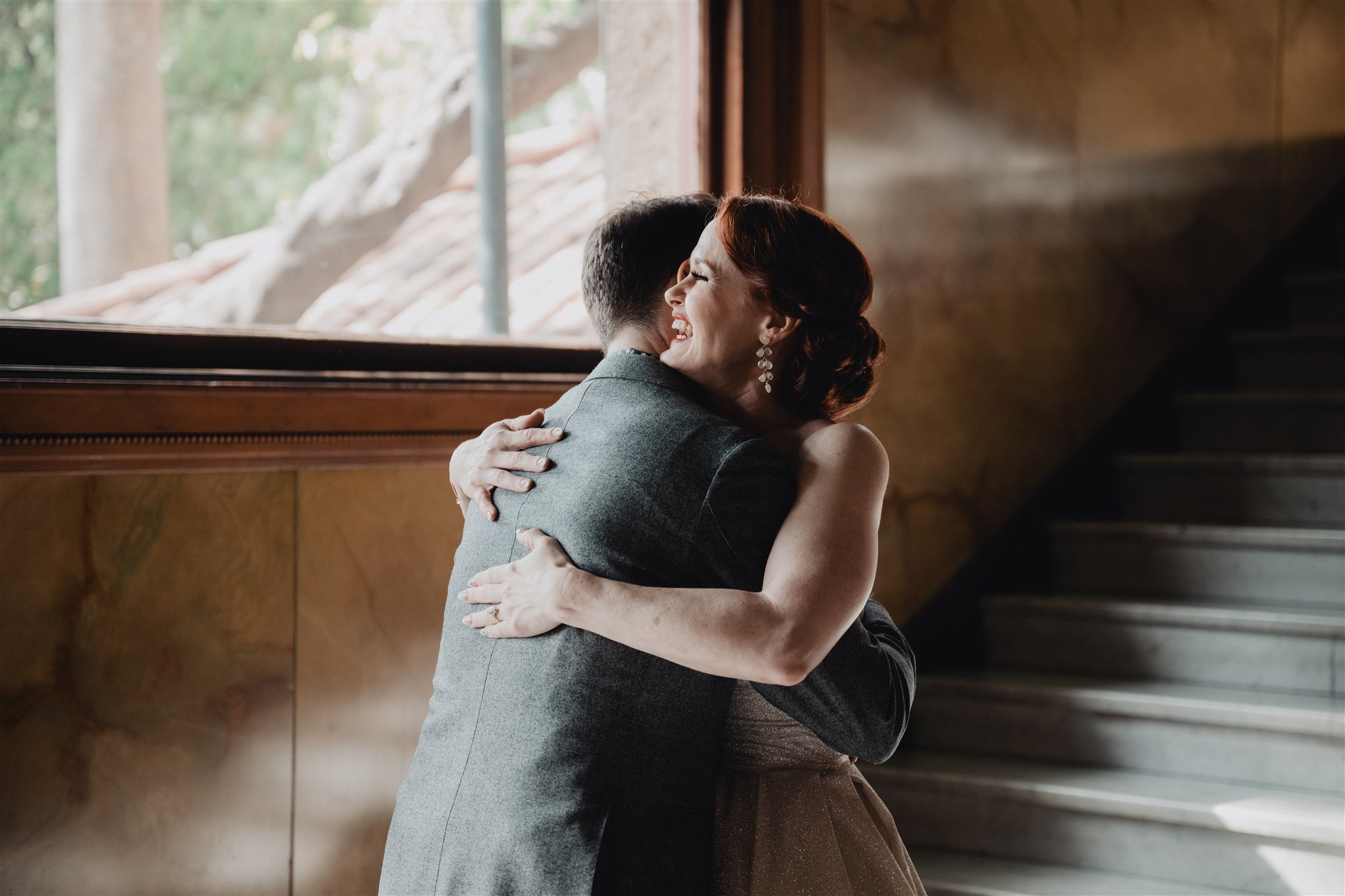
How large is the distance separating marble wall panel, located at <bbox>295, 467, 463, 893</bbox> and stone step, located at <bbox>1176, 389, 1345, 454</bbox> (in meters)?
2.94

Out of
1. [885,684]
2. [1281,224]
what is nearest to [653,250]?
[885,684]

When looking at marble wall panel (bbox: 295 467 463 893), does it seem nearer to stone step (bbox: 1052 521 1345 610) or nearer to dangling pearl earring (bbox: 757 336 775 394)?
dangling pearl earring (bbox: 757 336 775 394)

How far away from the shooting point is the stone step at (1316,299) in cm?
459

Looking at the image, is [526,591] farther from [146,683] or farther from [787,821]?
[146,683]

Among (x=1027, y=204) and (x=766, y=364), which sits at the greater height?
(x=1027, y=204)

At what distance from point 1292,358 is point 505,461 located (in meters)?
3.87

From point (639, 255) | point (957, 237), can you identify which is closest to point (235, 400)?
point (639, 255)

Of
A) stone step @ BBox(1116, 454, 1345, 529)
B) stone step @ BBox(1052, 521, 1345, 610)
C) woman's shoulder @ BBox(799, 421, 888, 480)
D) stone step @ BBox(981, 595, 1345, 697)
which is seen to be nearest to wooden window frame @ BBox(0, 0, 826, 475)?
woman's shoulder @ BBox(799, 421, 888, 480)

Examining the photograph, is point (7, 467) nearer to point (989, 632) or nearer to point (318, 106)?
point (318, 106)

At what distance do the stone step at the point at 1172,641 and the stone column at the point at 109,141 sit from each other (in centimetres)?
258

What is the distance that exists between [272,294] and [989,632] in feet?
7.72

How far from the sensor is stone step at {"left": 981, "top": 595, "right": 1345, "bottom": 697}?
123 inches

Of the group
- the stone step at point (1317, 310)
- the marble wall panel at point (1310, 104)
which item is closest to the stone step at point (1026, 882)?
the stone step at point (1317, 310)

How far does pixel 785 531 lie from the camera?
1.22 meters
